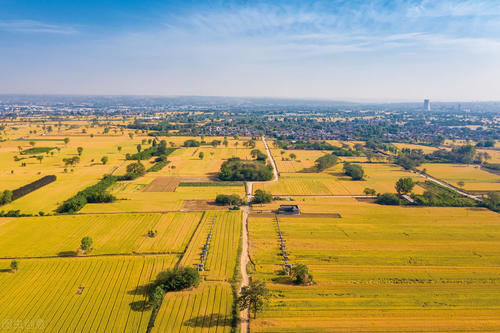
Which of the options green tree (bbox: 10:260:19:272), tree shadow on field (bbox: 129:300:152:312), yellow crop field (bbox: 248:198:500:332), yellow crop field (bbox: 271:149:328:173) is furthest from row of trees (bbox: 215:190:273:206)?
green tree (bbox: 10:260:19:272)

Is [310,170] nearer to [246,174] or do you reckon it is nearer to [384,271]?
[246,174]

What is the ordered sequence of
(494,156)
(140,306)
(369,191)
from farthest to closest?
(494,156)
(369,191)
(140,306)

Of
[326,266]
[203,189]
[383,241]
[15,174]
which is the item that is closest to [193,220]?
[203,189]

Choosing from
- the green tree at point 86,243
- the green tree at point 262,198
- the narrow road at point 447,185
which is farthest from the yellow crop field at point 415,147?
the green tree at point 86,243

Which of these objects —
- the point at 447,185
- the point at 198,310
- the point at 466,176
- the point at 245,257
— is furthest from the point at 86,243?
the point at 466,176

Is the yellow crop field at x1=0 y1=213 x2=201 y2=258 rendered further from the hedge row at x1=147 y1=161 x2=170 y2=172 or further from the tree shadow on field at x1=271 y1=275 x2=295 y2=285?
the hedge row at x1=147 y1=161 x2=170 y2=172

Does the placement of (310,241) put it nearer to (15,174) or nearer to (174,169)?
(174,169)

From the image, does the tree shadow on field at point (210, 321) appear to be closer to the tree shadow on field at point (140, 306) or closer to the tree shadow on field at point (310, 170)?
the tree shadow on field at point (140, 306)
